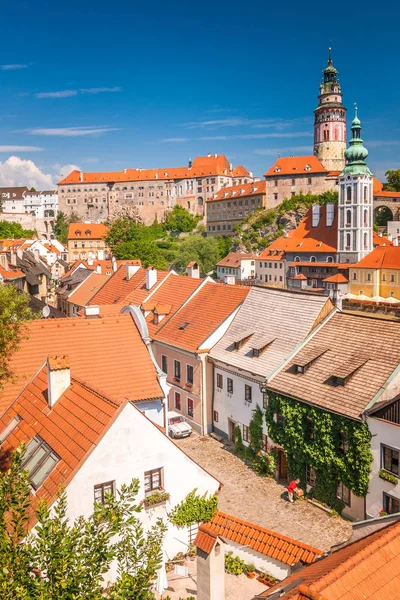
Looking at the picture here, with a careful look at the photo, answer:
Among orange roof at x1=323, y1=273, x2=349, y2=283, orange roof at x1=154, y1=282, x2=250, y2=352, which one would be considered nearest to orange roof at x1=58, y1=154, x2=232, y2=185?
orange roof at x1=323, y1=273, x2=349, y2=283

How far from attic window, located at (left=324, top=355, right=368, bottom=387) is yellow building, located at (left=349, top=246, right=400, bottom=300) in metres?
49.9

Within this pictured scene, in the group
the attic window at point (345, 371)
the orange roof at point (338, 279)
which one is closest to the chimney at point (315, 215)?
the orange roof at point (338, 279)

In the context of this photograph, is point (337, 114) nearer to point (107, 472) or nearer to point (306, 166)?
point (306, 166)

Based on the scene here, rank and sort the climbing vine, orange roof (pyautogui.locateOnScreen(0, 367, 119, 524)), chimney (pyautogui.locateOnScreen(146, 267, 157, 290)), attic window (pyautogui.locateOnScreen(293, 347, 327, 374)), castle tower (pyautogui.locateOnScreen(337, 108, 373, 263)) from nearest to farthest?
orange roof (pyautogui.locateOnScreen(0, 367, 119, 524))
the climbing vine
attic window (pyautogui.locateOnScreen(293, 347, 327, 374))
chimney (pyautogui.locateOnScreen(146, 267, 157, 290))
castle tower (pyautogui.locateOnScreen(337, 108, 373, 263))

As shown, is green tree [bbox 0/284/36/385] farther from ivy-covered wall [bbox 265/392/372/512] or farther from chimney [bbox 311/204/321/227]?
chimney [bbox 311/204/321/227]

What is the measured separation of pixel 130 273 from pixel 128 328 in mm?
20333

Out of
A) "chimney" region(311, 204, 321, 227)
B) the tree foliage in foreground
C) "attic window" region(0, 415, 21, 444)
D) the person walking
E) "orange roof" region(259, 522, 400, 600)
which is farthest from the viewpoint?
"chimney" region(311, 204, 321, 227)

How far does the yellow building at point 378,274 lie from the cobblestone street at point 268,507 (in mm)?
49976

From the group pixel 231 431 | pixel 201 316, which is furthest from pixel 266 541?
pixel 201 316

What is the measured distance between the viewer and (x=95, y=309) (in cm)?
2750

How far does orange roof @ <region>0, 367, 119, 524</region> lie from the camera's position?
12.9 metres

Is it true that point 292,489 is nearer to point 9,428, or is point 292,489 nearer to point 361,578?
point 9,428

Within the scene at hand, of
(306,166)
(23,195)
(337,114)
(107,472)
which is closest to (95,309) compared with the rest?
(107,472)

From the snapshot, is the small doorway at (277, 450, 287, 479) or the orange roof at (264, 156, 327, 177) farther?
the orange roof at (264, 156, 327, 177)
